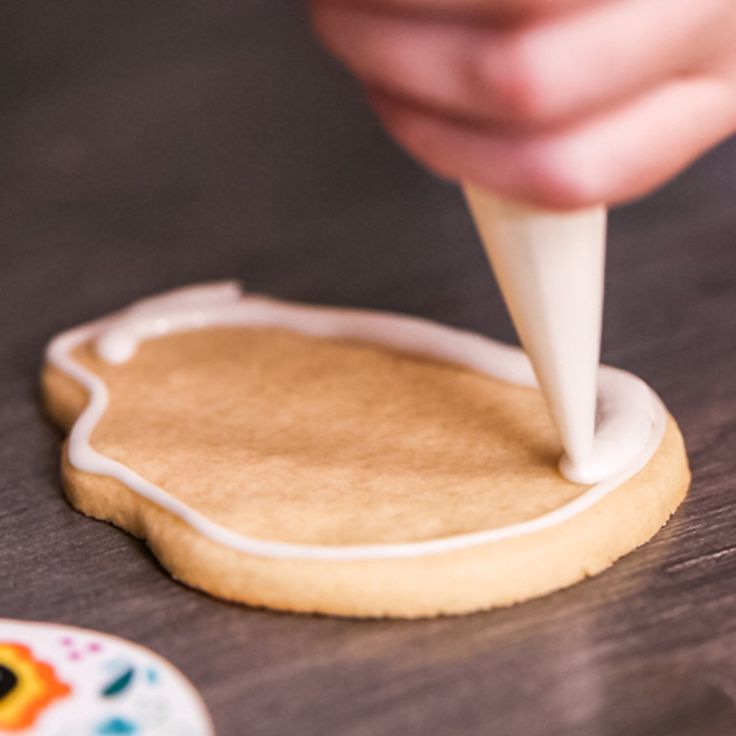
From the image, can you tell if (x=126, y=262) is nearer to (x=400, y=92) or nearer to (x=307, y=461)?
(x=307, y=461)

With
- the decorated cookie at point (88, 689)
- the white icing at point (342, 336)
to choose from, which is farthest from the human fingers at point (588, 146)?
the decorated cookie at point (88, 689)

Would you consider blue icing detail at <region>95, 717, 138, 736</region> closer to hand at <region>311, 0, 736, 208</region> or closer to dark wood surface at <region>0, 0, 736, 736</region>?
dark wood surface at <region>0, 0, 736, 736</region>

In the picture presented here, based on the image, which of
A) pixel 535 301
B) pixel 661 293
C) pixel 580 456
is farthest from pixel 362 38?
pixel 661 293

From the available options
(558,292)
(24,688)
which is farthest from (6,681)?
(558,292)

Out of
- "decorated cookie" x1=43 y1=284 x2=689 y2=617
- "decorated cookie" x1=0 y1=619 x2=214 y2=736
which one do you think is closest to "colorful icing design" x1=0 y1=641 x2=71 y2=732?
"decorated cookie" x1=0 y1=619 x2=214 y2=736

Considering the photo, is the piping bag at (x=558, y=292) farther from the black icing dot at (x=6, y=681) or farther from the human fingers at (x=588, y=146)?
the black icing dot at (x=6, y=681)
